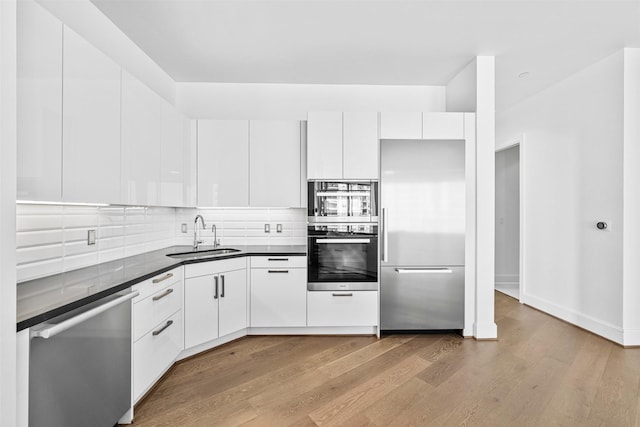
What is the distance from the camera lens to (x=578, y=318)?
3.30 m

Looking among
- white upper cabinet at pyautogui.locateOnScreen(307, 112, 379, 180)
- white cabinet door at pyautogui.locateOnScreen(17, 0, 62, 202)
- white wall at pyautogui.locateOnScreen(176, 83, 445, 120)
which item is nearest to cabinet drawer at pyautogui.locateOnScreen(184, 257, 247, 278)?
white upper cabinet at pyautogui.locateOnScreen(307, 112, 379, 180)

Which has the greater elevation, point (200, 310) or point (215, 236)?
point (215, 236)

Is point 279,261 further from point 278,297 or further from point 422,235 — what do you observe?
point 422,235

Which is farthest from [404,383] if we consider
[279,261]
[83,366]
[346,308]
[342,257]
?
[83,366]

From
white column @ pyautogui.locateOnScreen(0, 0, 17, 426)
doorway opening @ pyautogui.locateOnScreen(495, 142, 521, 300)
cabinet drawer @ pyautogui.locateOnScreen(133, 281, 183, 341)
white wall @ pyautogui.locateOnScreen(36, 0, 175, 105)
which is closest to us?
white column @ pyautogui.locateOnScreen(0, 0, 17, 426)

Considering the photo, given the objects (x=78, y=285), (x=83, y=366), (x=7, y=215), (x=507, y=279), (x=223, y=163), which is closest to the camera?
(x=7, y=215)

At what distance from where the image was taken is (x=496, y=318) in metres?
3.57

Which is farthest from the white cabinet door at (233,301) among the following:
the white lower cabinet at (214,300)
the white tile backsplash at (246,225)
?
the white tile backsplash at (246,225)

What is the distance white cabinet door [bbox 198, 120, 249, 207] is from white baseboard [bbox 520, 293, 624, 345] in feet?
12.2

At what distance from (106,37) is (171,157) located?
38.9 inches

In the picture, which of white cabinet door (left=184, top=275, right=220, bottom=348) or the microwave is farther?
the microwave

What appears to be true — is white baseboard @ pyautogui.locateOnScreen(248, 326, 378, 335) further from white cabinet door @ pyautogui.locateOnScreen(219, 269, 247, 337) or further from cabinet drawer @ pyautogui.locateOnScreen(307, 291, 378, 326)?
white cabinet door @ pyautogui.locateOnScreen(219, 269, 247, 337)

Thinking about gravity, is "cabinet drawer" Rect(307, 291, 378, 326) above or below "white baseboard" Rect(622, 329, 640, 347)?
above

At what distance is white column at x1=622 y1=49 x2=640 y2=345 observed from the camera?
111 inches
